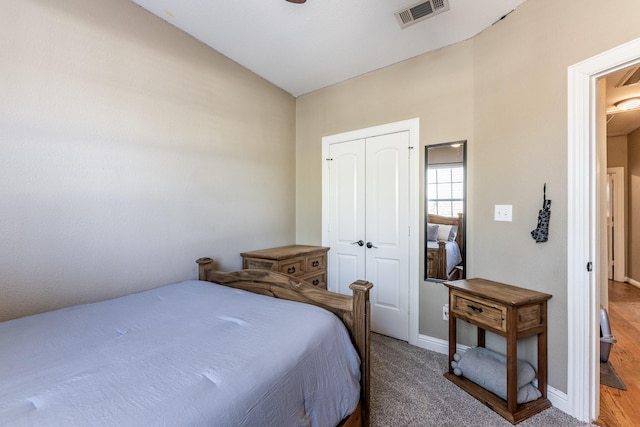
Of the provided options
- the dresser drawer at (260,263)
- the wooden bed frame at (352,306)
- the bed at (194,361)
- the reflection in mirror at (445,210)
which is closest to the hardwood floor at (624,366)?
the reflection in mirror at (445,210)

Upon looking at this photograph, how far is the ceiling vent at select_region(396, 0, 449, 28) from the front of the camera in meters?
1.92

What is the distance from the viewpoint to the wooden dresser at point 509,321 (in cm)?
168

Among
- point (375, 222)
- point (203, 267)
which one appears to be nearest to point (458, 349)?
point (375, 222)

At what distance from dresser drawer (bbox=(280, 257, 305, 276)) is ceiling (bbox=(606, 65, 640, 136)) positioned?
2.69m

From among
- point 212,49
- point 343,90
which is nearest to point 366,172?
point 343,90

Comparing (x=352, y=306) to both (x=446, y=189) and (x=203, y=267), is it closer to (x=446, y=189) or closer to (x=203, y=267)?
(x=203, y=267)

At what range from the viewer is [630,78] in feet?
8.48

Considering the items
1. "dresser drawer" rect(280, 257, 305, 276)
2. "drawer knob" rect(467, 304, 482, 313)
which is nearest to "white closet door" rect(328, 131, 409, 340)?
"dresser drawer" rect(280, 257, 305, 276)

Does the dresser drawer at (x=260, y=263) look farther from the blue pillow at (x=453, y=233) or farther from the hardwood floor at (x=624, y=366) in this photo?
the hardwood floor at (x=624, y=366)

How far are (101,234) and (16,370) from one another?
40.9 inches

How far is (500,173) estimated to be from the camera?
2.11 metres

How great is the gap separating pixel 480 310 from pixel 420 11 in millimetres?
2180

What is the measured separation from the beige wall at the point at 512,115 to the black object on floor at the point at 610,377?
0.59 meters

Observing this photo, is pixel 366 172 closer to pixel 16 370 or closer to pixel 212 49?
pixel 212 49
